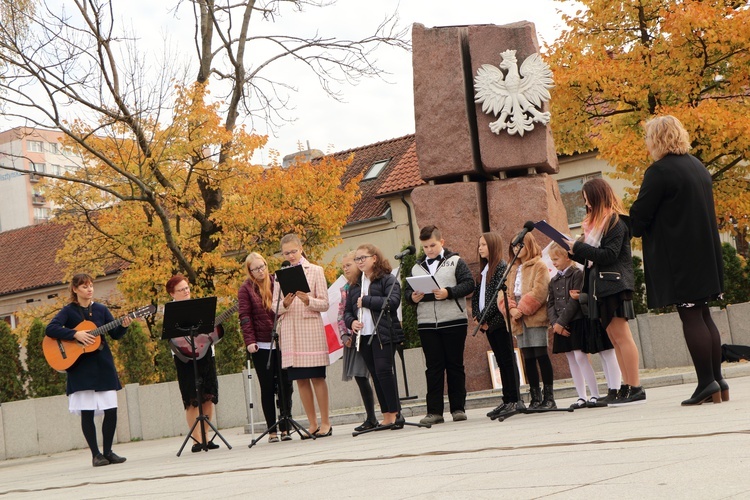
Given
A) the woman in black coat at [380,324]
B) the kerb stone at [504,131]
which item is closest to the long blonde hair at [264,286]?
the woman in black coat at [380,324]

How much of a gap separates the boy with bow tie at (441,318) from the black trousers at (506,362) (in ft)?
1.02

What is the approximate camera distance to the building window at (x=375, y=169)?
41281 mm

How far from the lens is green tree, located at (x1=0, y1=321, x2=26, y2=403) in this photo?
61.5 ft

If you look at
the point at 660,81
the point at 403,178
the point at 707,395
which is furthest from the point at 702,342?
the point at 403,178

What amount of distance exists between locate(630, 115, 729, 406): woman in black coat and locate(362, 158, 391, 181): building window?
33681 millimetres

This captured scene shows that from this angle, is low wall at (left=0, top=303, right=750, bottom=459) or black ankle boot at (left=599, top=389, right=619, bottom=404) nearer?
black ankle boot at (left=599, top=389, right=619, bottom=404)

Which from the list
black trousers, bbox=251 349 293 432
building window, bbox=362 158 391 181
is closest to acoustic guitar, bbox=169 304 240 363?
black trousers, bbox=251 349 293 432

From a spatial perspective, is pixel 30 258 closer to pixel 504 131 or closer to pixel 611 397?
pixel 504 131

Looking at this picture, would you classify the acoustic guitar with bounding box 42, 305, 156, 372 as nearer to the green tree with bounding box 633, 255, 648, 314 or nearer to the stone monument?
the stone monument

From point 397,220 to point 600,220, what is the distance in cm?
2908

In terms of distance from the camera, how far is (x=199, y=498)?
5.30 meters

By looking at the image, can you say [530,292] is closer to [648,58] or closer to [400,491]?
[400,491]

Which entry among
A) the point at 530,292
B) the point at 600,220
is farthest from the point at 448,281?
the point at 600,220

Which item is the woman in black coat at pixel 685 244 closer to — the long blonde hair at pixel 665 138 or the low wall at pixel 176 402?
the long blonde hair at pixel 665 138
